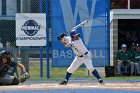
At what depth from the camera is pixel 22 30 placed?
634 inches

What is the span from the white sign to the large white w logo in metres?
0.85

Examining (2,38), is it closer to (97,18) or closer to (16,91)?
(97,18)

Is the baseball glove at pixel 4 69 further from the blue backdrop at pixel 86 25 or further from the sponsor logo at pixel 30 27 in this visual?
the blue backdrop at pixel 86 25

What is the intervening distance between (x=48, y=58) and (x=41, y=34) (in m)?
0.85

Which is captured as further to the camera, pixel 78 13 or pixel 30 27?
pixel 78 13

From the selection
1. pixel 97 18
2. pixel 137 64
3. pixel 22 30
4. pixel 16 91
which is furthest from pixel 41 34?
pixel 16 91

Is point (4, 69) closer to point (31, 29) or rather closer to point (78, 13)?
point (31, 29)

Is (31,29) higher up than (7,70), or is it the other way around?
(31,29)

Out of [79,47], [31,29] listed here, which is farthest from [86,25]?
[79,47]

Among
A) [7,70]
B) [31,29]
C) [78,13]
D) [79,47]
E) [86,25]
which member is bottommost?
[7,70]

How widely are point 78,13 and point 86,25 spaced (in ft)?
1.70

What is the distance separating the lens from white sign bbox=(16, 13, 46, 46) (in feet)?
52.6

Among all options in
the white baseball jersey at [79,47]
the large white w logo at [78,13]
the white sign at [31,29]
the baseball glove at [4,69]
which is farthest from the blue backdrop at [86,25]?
the baseball glove at [4,69]

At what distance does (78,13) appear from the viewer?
1648cm
